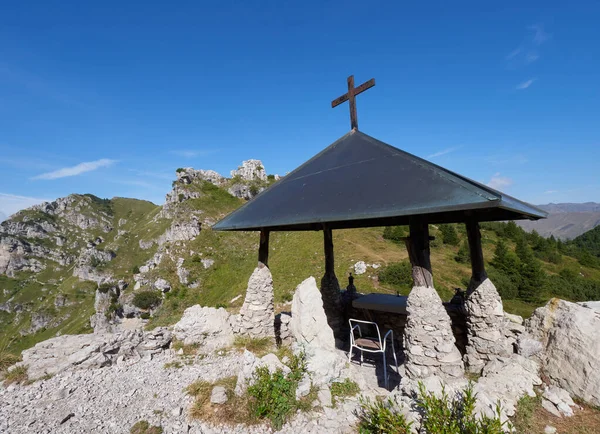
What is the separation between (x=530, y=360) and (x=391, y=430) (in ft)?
12.8

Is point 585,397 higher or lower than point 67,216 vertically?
lower

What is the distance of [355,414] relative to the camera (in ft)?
15.8

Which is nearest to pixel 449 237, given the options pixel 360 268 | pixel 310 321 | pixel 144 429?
pixel 360 268

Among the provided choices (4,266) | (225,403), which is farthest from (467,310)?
(4,266)

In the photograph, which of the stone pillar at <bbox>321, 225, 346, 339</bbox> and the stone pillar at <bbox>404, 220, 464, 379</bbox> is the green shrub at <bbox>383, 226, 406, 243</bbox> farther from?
the stone pillar at <bbox>404, 220, 464, 379</bbox>

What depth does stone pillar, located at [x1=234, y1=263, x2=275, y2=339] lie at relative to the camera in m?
8.34

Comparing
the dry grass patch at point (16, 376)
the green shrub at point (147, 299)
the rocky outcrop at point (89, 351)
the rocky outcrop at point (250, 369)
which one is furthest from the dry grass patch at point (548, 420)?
the green shrub at point (147, 299)

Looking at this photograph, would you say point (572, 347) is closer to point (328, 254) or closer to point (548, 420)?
point (548, 420)

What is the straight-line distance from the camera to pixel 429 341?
5.21 metres

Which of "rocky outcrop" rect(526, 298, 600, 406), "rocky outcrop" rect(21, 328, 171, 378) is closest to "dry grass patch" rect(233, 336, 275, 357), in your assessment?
"rocky outcrop" rect(21, 328, 171, 378)

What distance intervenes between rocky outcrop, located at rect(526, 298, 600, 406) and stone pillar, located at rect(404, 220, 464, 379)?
75.9 inches

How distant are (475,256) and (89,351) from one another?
33.1ft

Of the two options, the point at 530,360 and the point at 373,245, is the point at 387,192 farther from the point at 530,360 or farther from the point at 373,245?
the point at 373,245

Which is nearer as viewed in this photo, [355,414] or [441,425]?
[441,425]
